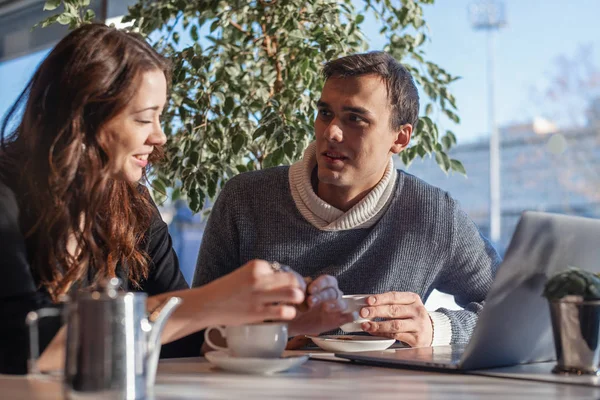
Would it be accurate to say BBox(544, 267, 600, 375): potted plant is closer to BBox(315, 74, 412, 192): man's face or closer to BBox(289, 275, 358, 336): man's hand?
BBox(289, 275, 358, 336): man's hand

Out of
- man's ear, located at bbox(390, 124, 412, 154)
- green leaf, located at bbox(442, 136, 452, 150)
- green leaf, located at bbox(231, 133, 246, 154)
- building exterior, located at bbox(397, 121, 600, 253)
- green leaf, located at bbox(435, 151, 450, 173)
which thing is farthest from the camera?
building exterior, located at bbox(397, 121, 600, 253)

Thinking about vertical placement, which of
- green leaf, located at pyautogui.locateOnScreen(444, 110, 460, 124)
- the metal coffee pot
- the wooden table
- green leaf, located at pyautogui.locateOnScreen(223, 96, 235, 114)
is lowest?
the wooden table

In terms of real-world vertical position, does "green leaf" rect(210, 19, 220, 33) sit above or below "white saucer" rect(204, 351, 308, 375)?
above

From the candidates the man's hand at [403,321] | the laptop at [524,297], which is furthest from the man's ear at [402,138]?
the laptop at [524,297]

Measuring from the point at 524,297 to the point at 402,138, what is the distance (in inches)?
42.8

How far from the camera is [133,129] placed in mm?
1496

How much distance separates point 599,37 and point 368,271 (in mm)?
3559

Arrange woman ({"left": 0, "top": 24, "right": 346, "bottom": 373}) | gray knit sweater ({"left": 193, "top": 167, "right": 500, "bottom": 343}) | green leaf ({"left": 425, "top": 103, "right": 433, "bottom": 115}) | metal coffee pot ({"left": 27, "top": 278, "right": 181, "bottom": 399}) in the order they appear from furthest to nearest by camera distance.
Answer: green leaf ({"left": 425, "top": 103, "right": 433, "bottom": 115}) < gray knit sweater ({"left": 193, "top": 167, "right": 500, "bottom": 343}) < woman ({"left": 0, "top": 24, "right": 346, "bottom": 373}) < metal coffee pot ({"left": 27, "top": 278, "right": 181, "bottom": 399})

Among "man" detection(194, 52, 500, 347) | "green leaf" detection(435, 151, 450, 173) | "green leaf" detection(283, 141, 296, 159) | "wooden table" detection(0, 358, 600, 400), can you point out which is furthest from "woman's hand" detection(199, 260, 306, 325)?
"green leaf" detection(435, 151, 450, 173)

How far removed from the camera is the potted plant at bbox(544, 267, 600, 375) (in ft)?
4.08

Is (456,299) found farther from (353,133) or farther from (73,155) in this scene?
(73,155)

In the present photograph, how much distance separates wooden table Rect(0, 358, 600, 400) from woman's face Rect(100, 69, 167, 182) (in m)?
0.44

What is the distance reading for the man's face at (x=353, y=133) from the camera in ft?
6.64

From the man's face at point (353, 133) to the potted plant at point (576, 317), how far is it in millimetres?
848
